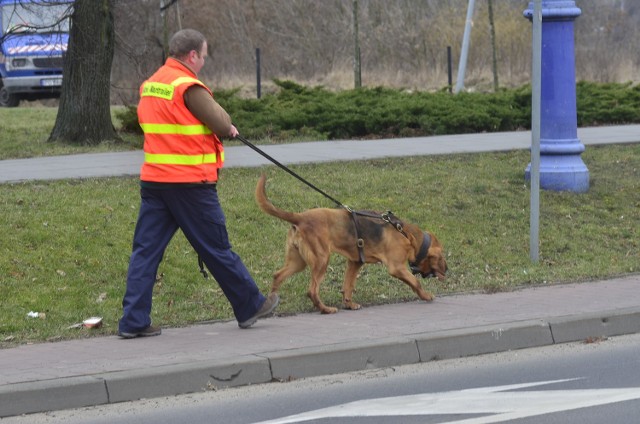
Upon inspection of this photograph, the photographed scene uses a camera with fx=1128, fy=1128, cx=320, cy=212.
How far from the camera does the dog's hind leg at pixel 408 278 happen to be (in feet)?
29.7

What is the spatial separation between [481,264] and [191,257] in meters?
2.82

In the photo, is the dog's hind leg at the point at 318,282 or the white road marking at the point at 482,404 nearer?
the white road marking at the point at 482,404

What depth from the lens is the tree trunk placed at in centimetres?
1673

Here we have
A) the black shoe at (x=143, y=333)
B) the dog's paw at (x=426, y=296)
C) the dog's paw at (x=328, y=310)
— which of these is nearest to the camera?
the black shoe at (x=143, y=333)

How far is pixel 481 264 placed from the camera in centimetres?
1098

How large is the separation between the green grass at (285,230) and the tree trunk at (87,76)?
3.91m

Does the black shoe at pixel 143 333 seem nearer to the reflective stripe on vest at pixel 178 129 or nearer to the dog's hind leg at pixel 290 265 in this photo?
the dog's hind leg at pixel 290 265

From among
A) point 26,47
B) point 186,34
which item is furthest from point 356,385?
point 26,47

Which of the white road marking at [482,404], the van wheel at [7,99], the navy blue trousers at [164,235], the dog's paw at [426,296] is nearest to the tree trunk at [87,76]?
the dog's paw at [426,296]

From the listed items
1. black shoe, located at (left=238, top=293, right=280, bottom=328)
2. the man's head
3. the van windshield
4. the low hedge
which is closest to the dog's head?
black shoe, located at (left=238, top=293, right=280, bottom=328)


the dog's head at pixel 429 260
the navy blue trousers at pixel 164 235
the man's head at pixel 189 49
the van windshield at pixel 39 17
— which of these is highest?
the van windshield at pixel 39 17

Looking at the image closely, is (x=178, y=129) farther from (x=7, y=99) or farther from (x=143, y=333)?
(x=7, y=99)

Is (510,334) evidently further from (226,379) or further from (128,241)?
(128,241)

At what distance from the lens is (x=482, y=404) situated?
6598 millimetres
